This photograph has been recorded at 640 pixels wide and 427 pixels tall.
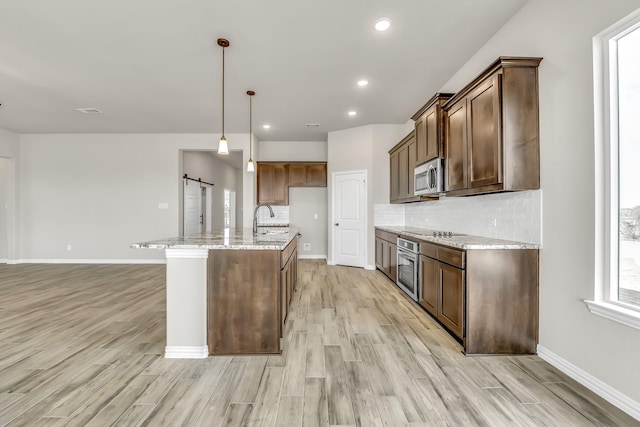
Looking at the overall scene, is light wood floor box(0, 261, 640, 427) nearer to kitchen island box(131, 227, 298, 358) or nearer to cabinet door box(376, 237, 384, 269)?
kitchen island box(131, 227, 298, 358)

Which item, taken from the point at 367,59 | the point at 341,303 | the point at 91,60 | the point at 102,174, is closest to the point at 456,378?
the point at 341,303

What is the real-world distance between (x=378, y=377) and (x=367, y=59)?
3.19 metres

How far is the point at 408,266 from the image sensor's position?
145 inches

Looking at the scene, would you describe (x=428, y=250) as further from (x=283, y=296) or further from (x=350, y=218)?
(x=350, y=218)

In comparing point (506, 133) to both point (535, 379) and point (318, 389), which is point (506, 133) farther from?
point (318, 389)

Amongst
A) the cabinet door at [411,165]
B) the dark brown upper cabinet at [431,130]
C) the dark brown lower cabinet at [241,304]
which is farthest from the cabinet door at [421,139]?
the dark brown lower cabinet at [241,304]

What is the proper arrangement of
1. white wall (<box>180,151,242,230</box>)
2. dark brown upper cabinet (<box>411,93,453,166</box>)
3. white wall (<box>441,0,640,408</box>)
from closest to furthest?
white wall (<box>441,0,640,408</box>) < dark brown upper cabinet (<box>411,93,453,166</box>) < white wall (<box>180,151,242,230</box>)

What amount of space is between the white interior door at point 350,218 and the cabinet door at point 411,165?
1.44m

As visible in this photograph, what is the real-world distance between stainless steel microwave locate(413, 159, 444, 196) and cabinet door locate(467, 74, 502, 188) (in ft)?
1.95

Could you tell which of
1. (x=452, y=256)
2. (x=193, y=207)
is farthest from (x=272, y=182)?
(x=452, y=256)

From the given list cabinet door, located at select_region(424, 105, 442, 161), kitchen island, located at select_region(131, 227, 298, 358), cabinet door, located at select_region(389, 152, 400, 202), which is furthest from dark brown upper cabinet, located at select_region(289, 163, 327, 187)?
kitchen island, located at select_region(131, 227, 298, 358)

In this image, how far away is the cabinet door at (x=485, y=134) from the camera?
2.30m

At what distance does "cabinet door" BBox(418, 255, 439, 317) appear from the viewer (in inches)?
115

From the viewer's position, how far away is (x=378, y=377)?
2006 mm
